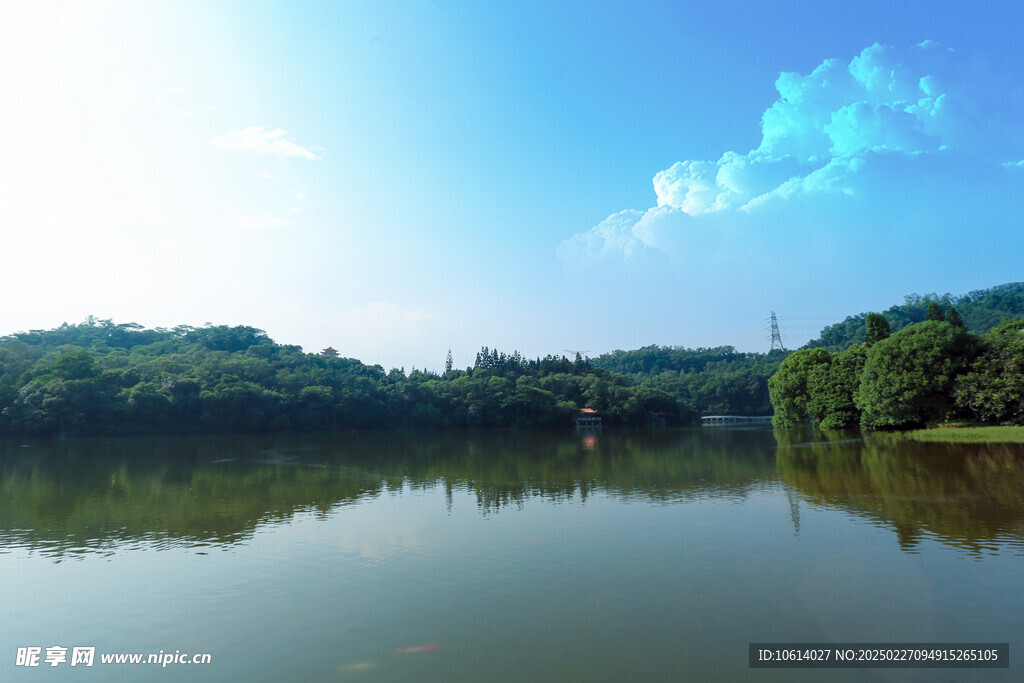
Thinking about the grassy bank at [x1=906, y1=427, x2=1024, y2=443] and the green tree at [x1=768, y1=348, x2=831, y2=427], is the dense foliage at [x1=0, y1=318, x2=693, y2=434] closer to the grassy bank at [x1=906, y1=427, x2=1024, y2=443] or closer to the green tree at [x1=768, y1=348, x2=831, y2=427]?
the green tree at [x1=768, y1=348, x2=831, y2=427]

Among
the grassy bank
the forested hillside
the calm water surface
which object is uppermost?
the forested hillside

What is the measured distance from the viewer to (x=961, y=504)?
19922mm

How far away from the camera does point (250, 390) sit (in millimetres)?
78750

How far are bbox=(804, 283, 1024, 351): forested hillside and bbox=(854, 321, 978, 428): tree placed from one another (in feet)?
295

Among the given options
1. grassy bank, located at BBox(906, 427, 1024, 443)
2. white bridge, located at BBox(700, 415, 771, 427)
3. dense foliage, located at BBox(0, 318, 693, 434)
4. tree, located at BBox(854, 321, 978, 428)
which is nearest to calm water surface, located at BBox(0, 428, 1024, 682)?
grassy bank, located at BBox(906, 427, 1024, 443)

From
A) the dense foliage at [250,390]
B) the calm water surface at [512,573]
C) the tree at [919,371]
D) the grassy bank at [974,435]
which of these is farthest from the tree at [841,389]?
the dense foliage at [250,390]

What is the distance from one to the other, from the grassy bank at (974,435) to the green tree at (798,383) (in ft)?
72.6

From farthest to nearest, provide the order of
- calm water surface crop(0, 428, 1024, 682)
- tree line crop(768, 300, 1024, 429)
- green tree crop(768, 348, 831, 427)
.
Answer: green tree crop(768, 348, 831, 427)
tree line crop(768, 300, 1024, 429)
calm water surface crop(0, 428, 1024, 682)

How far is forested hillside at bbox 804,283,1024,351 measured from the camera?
138000 millimetres

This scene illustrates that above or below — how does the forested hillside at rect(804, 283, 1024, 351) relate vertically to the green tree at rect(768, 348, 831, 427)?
above

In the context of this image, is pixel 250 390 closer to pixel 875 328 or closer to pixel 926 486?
pixel 926 486

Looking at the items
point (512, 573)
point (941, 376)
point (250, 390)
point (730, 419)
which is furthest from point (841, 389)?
point (250, 390)

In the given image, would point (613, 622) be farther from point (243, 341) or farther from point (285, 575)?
point (243, 341)

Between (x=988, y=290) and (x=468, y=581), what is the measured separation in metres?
219
